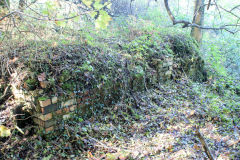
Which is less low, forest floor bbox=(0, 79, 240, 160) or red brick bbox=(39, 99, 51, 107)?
red brick bbox=(39, 99, 51, 107)

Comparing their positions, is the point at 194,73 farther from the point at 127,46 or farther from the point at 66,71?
the point at 66,71

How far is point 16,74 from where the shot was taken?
2939mm

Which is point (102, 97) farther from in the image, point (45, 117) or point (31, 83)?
point (31, 83)

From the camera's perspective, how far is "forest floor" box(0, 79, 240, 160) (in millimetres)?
2615

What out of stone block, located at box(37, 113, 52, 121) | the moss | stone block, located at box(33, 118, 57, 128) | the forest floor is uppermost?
the moss

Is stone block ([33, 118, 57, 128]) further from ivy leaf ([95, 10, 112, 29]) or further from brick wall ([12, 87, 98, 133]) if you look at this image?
ivy leaf ([95, 10, 112, 29])

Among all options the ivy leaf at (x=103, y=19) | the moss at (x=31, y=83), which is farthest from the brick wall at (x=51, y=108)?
the ivy leaf at (x=103, y=19)

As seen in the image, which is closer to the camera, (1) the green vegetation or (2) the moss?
(1) the green vegetation

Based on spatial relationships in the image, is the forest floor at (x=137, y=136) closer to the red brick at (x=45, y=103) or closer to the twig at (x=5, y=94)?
the red brick at (x=45, y=103)

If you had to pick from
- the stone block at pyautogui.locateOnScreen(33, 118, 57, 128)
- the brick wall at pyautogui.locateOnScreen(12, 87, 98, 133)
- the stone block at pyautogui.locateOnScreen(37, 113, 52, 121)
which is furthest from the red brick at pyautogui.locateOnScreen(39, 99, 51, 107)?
the stone block at pyautogui.locateOnScreen(33, 118, 57, 128)

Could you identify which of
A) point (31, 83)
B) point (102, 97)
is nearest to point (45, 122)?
point (31, 83)

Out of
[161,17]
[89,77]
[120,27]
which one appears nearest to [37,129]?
[89,77]

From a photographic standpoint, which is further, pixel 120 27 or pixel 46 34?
pixel 120 27

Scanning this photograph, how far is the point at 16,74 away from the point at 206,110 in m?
4.11
